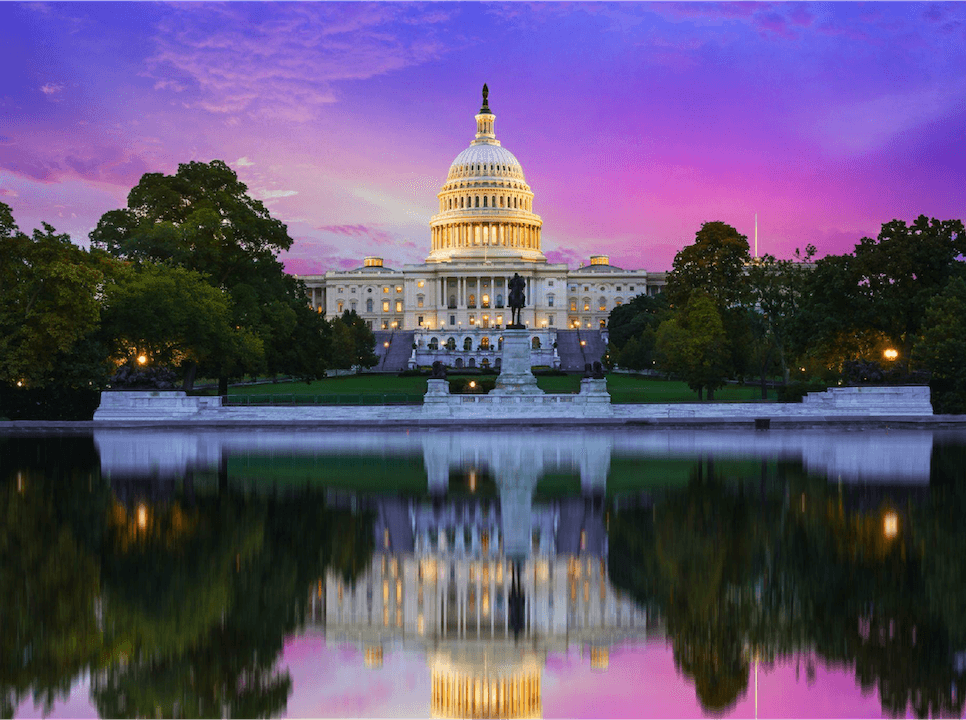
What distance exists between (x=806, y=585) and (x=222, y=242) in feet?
149

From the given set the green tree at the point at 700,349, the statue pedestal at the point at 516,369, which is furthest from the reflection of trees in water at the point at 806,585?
the green tree at the point at 700,349

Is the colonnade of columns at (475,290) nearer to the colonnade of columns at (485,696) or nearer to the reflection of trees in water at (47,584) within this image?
the reflection of trees in water at (47,584)

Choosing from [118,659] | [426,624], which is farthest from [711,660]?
[118,659]

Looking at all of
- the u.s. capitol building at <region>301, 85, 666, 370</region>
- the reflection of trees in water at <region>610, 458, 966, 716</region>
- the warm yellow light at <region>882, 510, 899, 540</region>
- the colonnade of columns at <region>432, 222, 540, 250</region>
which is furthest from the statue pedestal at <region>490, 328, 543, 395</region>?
the colonnade of columns at <region>432, 222, 540, 250</region>

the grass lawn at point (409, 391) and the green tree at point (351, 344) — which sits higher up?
the green tree at point (351, 344)

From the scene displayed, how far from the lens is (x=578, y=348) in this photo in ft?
429

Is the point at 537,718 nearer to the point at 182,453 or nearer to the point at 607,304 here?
the point at 182,453

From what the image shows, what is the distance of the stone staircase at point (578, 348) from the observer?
117438mm

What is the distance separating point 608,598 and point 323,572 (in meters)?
3.44

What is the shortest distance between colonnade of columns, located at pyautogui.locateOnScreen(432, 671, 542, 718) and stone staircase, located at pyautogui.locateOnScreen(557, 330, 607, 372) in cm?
10289

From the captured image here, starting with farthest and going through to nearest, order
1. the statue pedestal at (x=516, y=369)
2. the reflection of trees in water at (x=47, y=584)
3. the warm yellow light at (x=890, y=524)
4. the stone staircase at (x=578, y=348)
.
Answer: the stone staircase at (x=578, y=348) → the statue pedestal at (x=516, y=369) → the warm yellow light at (x=890, y=524) → the reflection of trees in water at (x=47, y=584)

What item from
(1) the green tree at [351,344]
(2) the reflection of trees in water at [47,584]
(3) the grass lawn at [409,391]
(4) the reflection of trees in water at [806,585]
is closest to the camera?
(2) the reflection of trees in water at [47,584]

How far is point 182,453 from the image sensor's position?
95.6 feet

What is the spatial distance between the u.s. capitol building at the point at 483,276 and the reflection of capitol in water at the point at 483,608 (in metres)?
135
